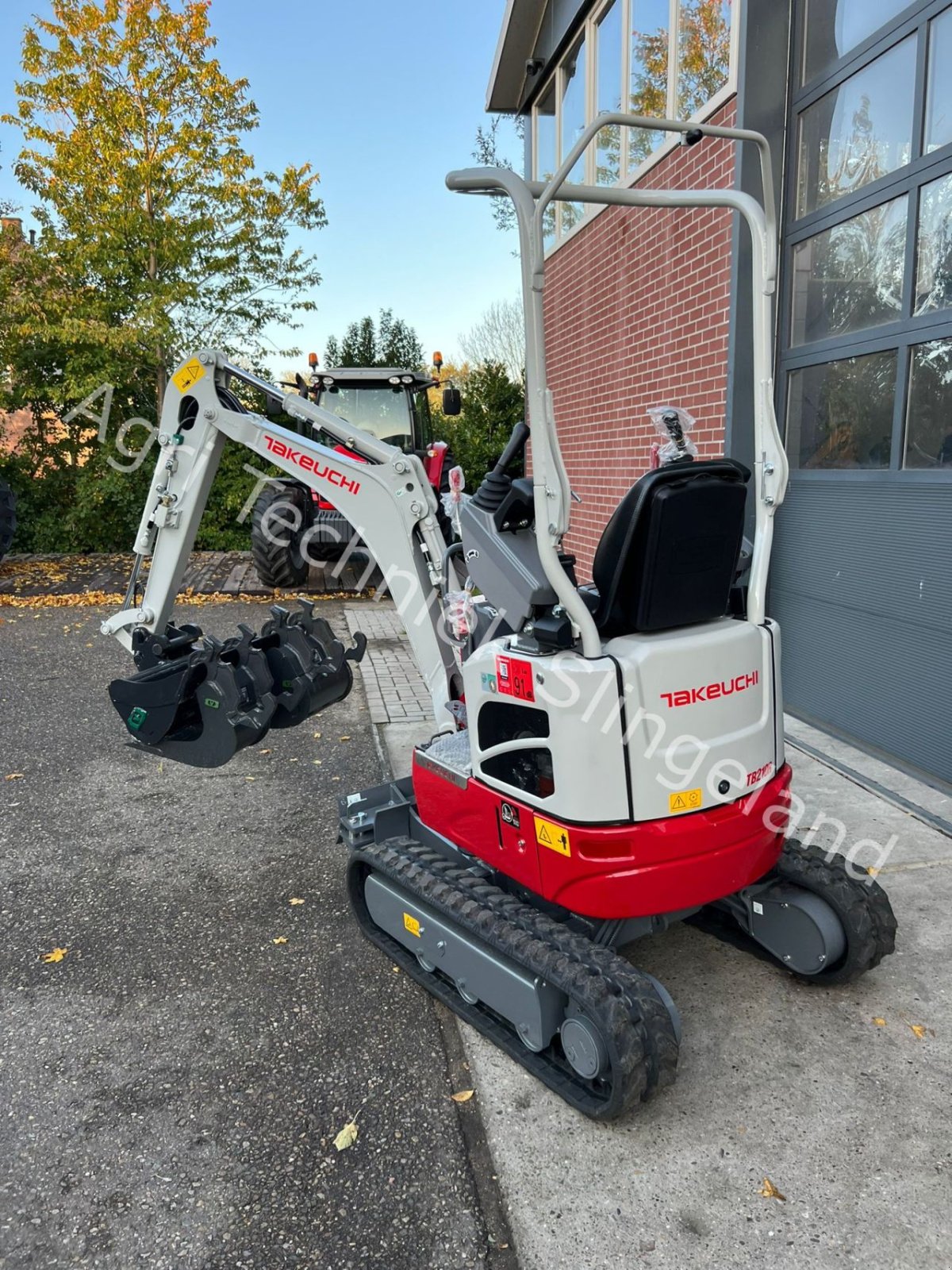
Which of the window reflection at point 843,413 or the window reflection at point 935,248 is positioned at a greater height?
the window reflection at point 935,248

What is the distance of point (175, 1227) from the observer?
91.9 inches

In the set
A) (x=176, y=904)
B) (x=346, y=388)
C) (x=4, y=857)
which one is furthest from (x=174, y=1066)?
(x=346, y=388)

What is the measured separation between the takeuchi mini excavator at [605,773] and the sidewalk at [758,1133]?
0.43 feet

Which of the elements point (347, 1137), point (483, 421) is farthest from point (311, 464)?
point (483, 421)

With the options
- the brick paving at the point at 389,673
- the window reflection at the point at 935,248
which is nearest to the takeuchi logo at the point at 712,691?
the window reflection at the point at 935,248

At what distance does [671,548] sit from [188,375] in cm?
267

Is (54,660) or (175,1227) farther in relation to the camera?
(54,660)

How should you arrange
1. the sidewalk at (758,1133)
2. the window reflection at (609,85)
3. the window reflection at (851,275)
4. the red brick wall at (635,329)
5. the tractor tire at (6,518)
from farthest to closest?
the tractor tire at (6,518), the window reflection at (609,85), the red brick wall at (635,329), the window reflection at (851,275), the sidewalk at (758,1133)

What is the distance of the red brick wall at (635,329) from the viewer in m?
6.10

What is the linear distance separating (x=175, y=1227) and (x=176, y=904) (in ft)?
5.80

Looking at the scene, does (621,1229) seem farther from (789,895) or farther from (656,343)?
(656,343)

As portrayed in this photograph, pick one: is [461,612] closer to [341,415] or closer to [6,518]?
[341,415]

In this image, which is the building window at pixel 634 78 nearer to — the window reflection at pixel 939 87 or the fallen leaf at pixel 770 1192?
the window reflection at pixel 939 87

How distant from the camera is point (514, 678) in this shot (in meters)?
2.83
